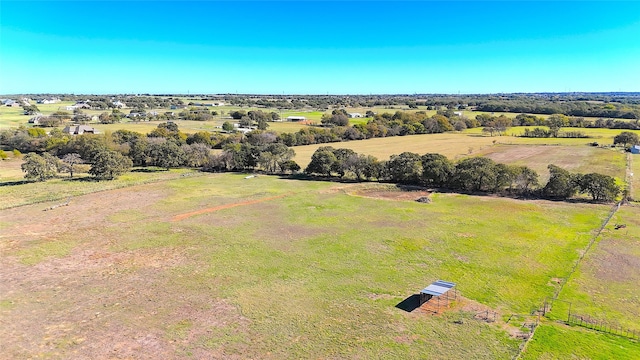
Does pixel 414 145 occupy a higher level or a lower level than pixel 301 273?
lower

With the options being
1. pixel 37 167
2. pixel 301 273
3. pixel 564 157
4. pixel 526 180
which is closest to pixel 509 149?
pixel 564 157

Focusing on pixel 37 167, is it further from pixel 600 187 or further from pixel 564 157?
pixel 564 157

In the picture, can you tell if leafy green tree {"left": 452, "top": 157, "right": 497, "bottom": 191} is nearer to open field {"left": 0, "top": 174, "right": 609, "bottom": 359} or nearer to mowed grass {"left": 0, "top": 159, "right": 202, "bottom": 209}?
open field {"left": 0, "top": 174, "right": 609, "bottom": 359}

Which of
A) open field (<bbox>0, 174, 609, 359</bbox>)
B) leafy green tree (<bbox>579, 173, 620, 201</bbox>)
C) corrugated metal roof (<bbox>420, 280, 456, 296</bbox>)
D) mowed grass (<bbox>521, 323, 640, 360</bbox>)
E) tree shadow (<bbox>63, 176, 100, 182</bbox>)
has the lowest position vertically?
tree shadow (<bbox>63, 176, 100, 182</bbox>)

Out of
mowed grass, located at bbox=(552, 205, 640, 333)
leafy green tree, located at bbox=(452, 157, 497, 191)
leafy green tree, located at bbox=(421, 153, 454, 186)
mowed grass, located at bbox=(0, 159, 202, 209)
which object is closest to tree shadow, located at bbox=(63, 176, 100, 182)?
mowed grass, located at bbox=(0, 159, 202, 209)

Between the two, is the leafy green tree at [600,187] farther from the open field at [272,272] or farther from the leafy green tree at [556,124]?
the leafy green tree at [556,124]

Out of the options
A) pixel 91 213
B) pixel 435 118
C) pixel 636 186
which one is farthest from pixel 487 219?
pixel 435 118

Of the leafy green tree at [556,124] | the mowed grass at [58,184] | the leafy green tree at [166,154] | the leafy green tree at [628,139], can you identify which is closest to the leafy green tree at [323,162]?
the mowed grass at [58,184]
